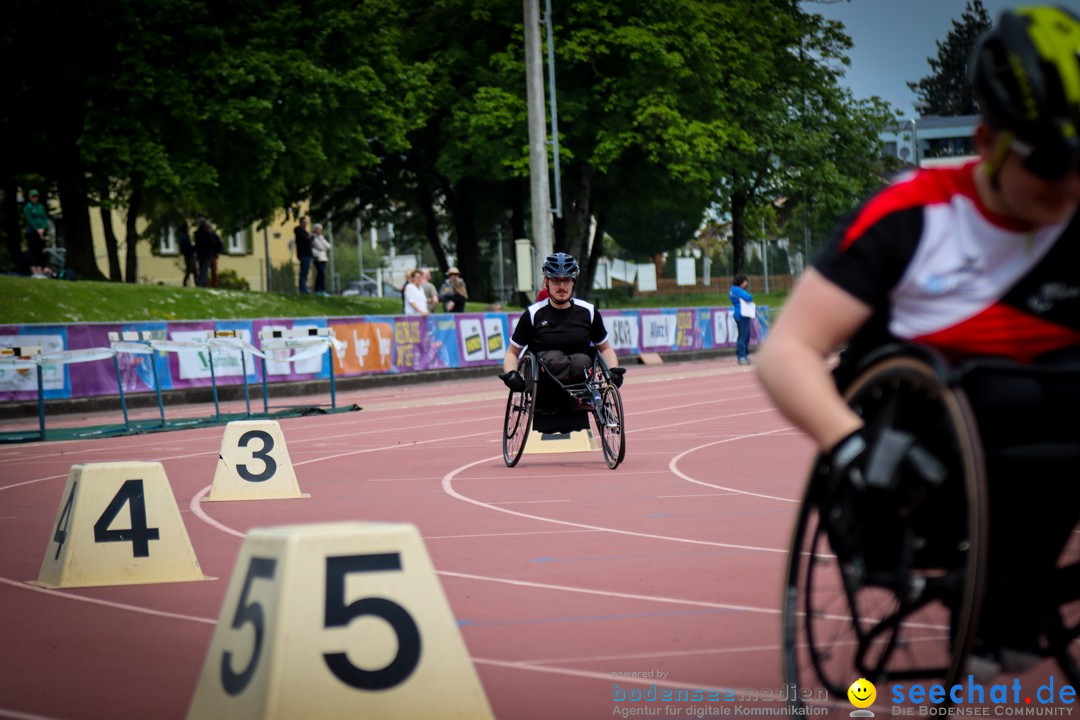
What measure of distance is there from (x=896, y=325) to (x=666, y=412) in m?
19.0

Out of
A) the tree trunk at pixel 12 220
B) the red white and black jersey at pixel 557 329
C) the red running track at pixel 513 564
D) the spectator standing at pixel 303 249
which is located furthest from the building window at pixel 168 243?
the red white and black jersey at pixel 557 329

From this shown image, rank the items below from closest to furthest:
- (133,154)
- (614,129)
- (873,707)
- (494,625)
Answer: (873,707) < (494,625) < (133,154) < (614,129)

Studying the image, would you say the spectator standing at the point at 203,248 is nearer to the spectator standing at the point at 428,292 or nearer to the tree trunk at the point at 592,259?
the spectator standing at the point at 428,292

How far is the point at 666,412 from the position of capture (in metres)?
22.7

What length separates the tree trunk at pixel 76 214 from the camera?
126 feet

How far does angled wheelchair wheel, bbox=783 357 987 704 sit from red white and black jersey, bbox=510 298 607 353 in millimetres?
11006

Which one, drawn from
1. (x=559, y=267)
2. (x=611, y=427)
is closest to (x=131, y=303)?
(x=559, y=267)

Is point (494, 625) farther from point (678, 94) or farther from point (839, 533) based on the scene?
point (678, 94)

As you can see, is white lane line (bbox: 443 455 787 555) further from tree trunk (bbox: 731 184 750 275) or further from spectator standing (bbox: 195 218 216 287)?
tree trunk (bbox: 731 184 750 275)

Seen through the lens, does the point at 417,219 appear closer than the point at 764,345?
No

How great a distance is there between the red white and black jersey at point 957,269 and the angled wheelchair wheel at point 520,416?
11.0 metres

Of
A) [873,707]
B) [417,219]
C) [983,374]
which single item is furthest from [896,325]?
[417,219]

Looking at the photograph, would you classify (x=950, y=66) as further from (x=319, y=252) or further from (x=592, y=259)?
(x=319, y=252)
